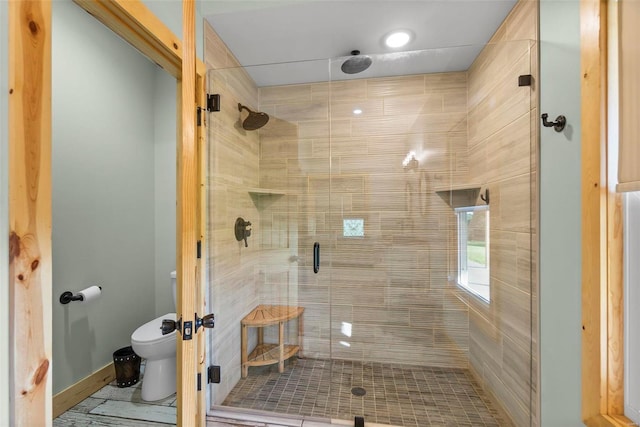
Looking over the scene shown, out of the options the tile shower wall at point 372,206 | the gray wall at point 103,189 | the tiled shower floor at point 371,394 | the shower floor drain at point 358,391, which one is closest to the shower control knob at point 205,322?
the tiled shower floor at point 371,394

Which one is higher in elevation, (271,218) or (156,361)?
(271,218)

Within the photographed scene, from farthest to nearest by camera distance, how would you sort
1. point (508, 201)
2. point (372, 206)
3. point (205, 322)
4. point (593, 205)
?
point (372, 206)
point (508, 201)
point (593, 205)
point (205, 322)

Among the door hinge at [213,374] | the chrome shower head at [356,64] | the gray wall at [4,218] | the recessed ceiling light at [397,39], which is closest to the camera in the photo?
the gray wall at [4,218]

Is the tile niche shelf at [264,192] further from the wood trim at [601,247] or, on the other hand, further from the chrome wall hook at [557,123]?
the wood trim at [601,247]

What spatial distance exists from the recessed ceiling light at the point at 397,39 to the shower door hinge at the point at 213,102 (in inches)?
45.5

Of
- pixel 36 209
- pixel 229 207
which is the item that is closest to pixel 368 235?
pixel 229 207

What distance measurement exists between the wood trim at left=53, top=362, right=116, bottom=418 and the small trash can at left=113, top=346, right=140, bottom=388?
0.32 ft

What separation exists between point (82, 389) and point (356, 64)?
282 cm

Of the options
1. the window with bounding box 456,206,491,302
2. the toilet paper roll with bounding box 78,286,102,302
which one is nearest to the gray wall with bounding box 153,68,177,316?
the toilet paper roll with bounding box 78,286,102,302

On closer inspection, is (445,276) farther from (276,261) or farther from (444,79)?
(444,79)

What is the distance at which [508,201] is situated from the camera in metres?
1.58

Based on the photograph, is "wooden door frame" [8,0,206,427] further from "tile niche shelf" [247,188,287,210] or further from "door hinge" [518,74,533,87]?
"door hinge" [518,74,533,87]

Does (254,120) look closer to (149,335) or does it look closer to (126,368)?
(149,335)

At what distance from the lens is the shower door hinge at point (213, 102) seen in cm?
163
